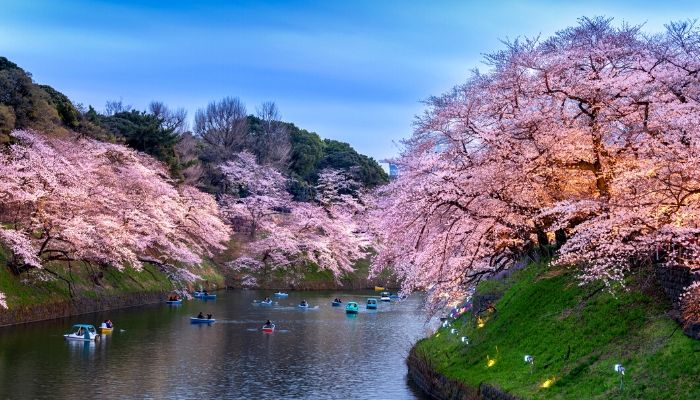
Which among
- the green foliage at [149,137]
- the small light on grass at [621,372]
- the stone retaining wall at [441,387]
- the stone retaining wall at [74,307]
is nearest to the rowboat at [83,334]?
the stone retaining wall at [74,307]

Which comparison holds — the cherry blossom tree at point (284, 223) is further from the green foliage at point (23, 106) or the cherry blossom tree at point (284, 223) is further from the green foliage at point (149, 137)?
the green foliage at point (23, 106)

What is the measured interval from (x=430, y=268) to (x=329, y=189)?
2710 inches

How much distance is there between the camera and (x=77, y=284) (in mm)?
48438

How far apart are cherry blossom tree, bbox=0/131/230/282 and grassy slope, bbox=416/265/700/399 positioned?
25.8 m

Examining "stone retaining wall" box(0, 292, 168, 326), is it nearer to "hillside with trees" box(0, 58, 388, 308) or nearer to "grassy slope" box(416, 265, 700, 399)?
"hillside with trees" box(0, 58, 388, 308)

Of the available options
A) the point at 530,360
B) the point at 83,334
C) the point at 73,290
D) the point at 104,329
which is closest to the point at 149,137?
the point at 73,290

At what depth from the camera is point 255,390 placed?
27922 mm

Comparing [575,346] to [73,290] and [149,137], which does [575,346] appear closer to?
[73,290]

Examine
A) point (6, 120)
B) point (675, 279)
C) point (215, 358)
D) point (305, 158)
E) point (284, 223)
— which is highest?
point (305, 158)

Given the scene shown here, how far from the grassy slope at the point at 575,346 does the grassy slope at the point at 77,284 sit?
83.7 ft

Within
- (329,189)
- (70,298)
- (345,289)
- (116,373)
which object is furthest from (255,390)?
(329,189)

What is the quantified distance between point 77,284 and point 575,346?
36824mm

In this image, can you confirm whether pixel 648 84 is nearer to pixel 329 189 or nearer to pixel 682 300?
pixel 682 300

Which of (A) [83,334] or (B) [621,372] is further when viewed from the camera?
(A) [83,334]
